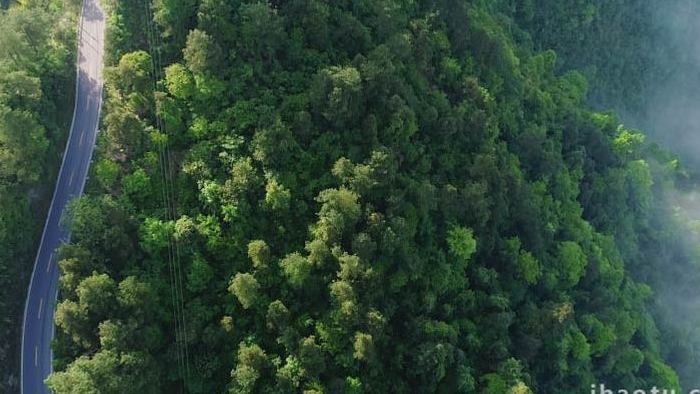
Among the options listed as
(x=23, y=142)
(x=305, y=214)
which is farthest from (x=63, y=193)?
(x=305, y=214)

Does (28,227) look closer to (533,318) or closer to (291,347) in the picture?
(291,347)

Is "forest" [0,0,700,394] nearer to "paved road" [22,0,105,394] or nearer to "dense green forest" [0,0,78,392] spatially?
"dense green forest" [0,0,78,392]

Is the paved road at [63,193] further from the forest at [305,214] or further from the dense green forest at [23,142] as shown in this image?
the forest at [305,214]

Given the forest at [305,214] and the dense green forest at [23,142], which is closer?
the forest at [305,214]

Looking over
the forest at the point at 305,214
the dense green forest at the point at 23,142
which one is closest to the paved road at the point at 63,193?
the dense green forest at the point at 23,142
